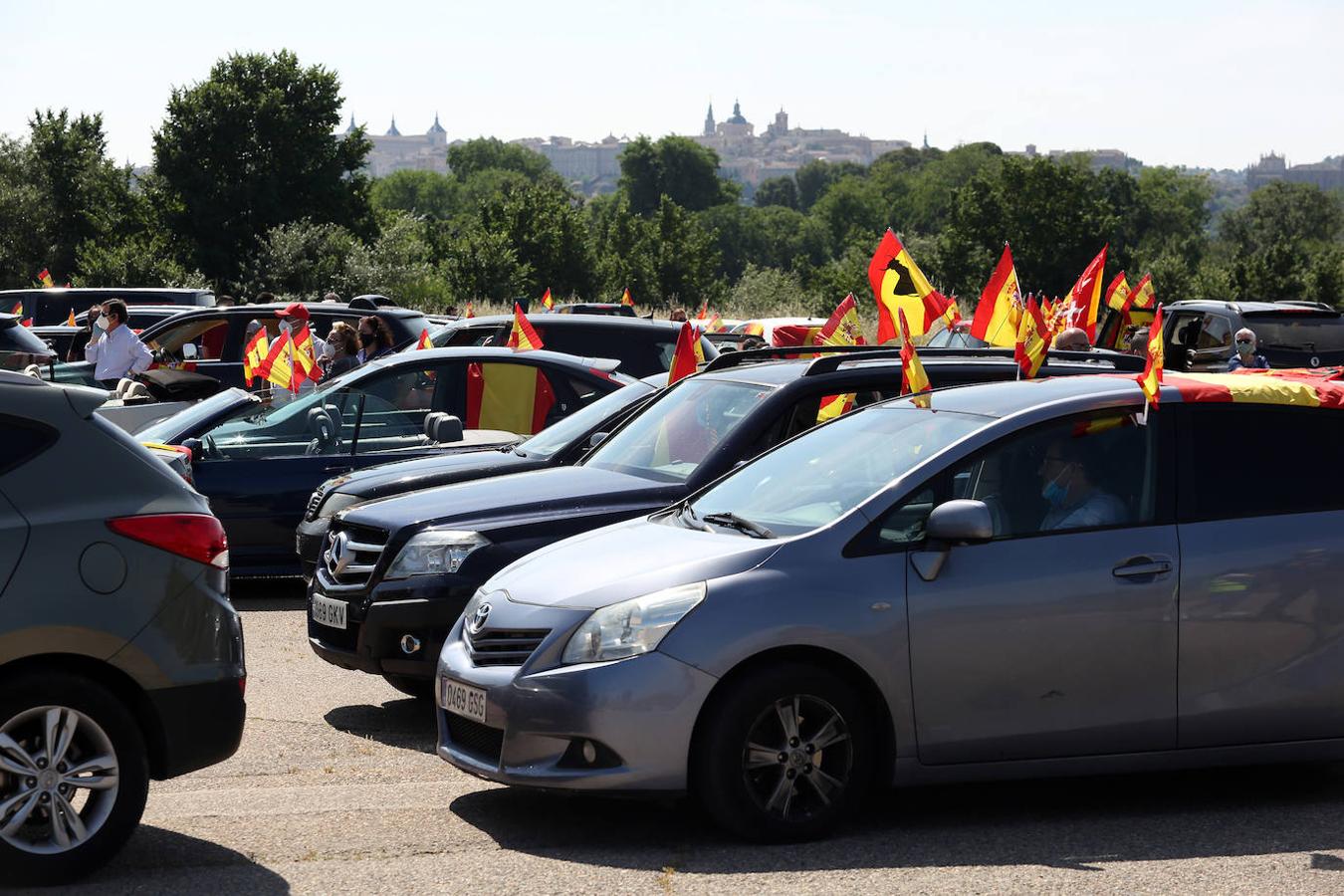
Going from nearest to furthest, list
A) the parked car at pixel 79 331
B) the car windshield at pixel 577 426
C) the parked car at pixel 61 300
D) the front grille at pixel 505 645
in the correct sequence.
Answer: the front grille at pixel 505 645
the car windshield at pixel 577 426
the parked car at pixel 79 331
the parked car at pixel 61 300

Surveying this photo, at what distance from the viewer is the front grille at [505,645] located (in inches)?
239

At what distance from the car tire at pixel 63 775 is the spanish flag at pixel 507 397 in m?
7.12

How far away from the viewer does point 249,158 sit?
6431 cm

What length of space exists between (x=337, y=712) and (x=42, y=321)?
20.4m

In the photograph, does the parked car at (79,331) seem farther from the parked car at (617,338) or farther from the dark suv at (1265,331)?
the dark suv at (1265,331)

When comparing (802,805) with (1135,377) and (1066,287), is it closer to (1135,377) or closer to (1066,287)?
(1135,377)

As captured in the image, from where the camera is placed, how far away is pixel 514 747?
596cm

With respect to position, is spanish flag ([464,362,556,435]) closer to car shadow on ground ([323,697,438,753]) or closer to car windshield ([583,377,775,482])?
car windshield ([583,377,775,482])

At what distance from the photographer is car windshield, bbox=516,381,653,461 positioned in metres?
10.1

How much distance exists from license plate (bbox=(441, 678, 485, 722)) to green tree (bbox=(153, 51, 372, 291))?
5759cm

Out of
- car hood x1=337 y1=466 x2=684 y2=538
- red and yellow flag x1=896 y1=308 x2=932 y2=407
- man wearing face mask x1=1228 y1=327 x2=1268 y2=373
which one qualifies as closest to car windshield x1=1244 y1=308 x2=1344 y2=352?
man wearing face mask x1=1228 y1=327 x2=1268 y2=373

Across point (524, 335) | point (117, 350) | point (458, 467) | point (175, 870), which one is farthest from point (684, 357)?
point (117, 350)

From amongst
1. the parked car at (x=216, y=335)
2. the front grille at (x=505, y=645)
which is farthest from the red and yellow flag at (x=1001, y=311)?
the parked car at (x=216, y=335)

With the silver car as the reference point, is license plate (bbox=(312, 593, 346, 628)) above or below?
below
